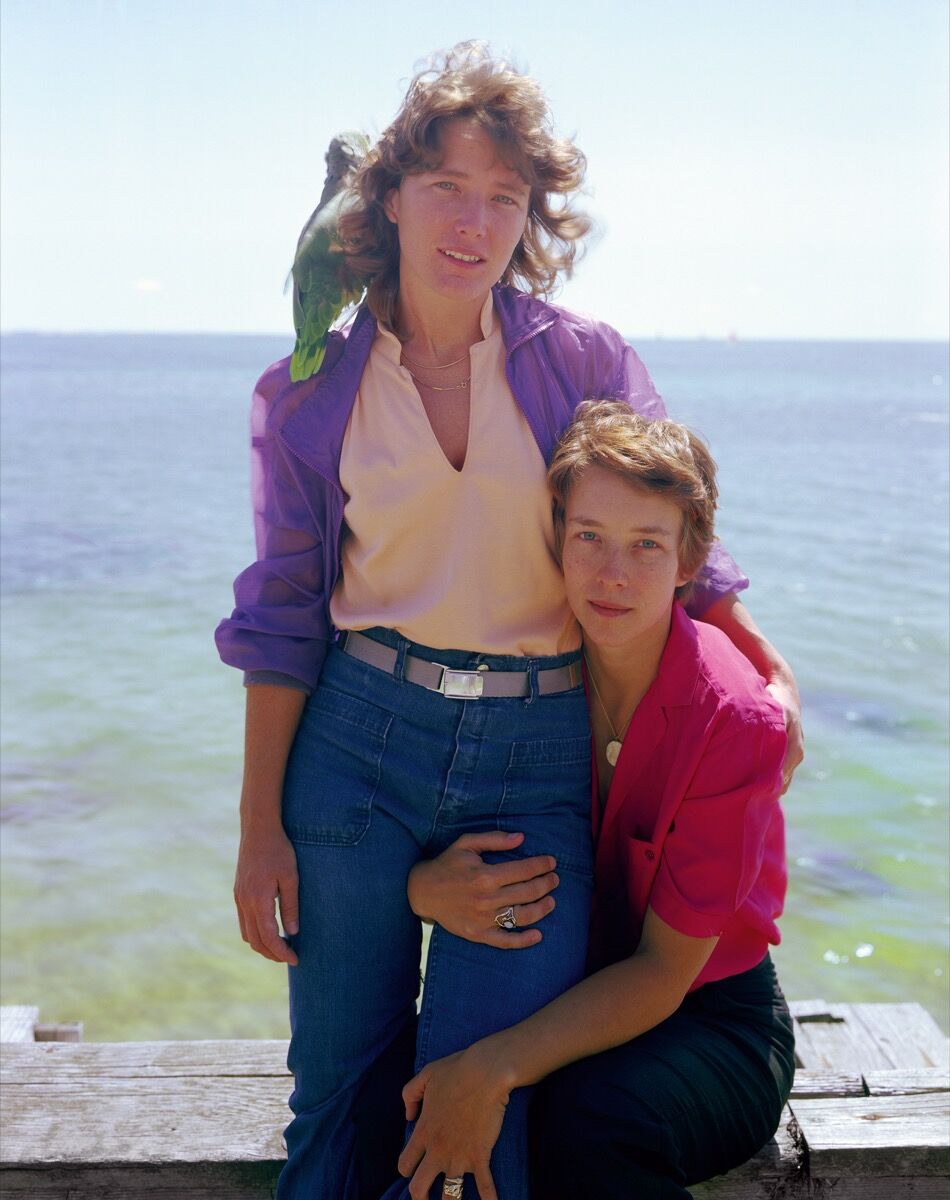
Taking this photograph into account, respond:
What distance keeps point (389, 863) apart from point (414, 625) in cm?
40

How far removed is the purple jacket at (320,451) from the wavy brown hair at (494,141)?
0.14 meters

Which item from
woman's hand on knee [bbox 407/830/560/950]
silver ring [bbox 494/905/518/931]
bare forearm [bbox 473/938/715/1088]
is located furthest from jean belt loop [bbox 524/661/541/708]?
bare forearm [bbox 473/938/715/1088]

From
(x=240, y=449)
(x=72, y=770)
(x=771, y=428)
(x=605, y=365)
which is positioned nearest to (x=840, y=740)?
(x=72, y=770)

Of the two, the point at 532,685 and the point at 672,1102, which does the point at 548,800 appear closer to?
the point at 532,685

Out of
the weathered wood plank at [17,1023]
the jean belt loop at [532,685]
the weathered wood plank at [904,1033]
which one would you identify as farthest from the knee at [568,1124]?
the weathered wood plank at [17,1023]

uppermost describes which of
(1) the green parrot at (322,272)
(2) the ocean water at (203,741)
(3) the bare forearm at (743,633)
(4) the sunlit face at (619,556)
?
(1) the green parrot at (322,272)

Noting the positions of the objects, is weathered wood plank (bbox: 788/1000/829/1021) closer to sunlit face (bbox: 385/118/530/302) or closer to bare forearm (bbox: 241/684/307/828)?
bare forearm (bbox: 241/684/307/828)

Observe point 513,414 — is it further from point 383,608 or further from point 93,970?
point 93,970

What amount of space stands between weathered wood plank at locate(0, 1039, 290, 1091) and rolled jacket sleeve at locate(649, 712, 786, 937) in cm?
91

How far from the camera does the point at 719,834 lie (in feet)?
6.42

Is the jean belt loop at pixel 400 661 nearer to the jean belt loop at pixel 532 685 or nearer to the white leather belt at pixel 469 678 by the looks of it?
the white leather belt at pixel 469 678

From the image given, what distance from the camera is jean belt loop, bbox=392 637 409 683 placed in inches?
85.3

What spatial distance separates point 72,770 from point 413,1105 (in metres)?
5.50

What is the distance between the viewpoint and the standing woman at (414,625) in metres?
2.08
